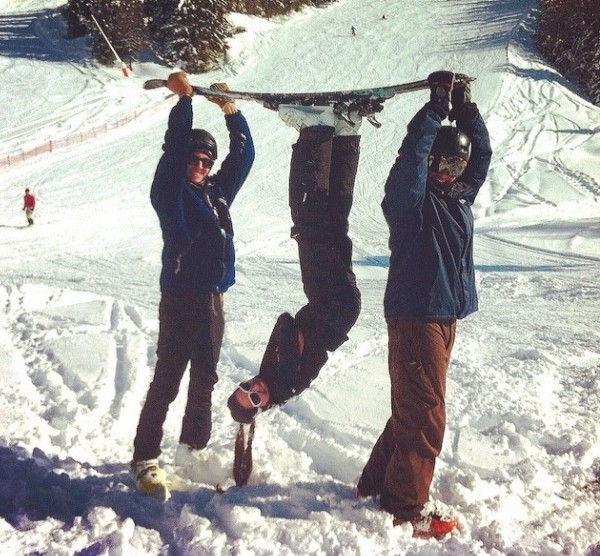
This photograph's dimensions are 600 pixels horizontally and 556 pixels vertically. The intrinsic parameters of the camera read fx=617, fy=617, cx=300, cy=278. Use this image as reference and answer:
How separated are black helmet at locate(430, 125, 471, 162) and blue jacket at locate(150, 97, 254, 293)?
109 cm

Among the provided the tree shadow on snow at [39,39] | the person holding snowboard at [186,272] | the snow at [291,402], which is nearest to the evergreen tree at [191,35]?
the tree shadow on snow at [39,39]

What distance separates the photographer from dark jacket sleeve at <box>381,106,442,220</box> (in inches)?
97.7

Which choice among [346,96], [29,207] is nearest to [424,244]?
[346,96]

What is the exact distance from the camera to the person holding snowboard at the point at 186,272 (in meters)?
2.85

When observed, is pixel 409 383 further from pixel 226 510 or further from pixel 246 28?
pixel 246 28

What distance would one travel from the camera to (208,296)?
3.03 metres

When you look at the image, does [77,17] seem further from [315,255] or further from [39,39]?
A: [315,255]

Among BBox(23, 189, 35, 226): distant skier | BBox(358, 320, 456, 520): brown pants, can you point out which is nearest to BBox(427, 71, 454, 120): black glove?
BBox(358, 320, 456, 520): brown pants

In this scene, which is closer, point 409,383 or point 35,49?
point 409,383

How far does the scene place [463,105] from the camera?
2.82m

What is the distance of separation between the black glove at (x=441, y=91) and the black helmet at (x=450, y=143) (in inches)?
6.0

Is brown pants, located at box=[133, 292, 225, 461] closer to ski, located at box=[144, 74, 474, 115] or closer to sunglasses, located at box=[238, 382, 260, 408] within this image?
sunglasses, located at box=[238, 382, 260, 408]

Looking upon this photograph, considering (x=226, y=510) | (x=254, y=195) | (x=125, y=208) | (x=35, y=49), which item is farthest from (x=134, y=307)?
(x=35, y=49)

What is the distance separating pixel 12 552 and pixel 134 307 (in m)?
4.15
